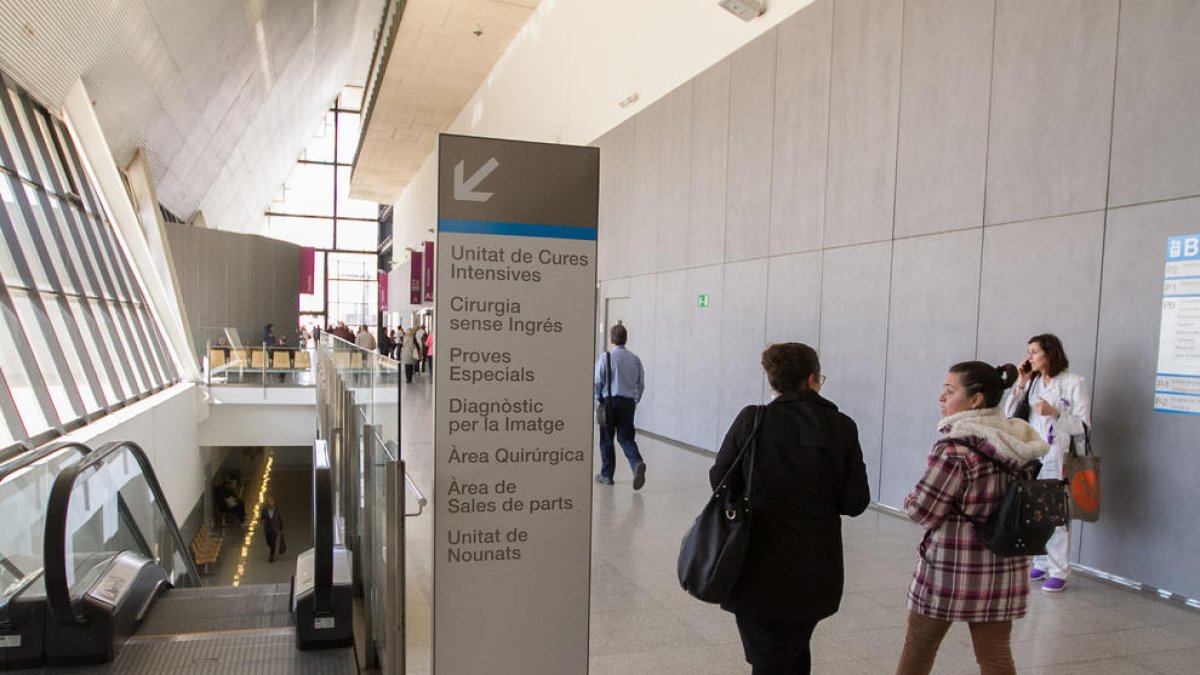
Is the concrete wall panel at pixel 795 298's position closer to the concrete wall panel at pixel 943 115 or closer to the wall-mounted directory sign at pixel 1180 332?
the concrete wall panel at pixel 943 115

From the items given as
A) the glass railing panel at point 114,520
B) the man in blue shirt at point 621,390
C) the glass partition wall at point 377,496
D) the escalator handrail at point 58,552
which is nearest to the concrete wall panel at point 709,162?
the man in blue shirt at point 621,390

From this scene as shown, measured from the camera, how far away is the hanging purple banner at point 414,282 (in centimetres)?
2980

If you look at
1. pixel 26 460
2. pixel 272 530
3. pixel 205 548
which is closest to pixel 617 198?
pixel 272 530

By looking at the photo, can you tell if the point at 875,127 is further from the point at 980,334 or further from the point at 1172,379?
the point at 1172,379

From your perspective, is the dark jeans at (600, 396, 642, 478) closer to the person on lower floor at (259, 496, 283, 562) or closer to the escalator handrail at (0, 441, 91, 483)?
the escalator handrail at (0, 441, 91, 483)

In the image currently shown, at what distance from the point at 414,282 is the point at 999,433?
2992cm

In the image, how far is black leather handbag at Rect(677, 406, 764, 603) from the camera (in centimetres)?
242

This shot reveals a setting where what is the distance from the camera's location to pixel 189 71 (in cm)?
1354

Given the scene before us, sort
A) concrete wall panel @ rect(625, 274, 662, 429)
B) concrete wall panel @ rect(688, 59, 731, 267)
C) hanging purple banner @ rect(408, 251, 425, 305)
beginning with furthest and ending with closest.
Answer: hanging purple banner @ rect(408, 251, 425, 305) → concrete wall panel @ rect(625, 274, 662, 429) → concrete wall panel @ rect(688, 59, 731, 267)

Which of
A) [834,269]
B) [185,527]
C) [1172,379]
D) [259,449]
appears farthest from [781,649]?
[259,449]

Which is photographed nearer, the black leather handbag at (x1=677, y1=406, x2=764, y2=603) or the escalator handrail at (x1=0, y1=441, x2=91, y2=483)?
the black leather handbag at (x1=677, y1=406, x2=764, y2=603)

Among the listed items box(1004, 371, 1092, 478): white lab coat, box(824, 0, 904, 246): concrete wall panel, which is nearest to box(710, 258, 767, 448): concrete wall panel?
box(824, 0, 904, 246): concrete wall panel

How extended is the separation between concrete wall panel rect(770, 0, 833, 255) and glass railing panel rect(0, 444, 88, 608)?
7.28 m

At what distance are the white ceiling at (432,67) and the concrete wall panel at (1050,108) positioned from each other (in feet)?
47.0
